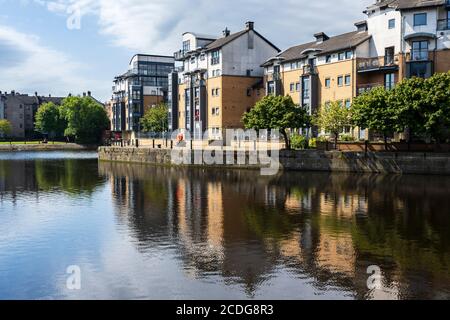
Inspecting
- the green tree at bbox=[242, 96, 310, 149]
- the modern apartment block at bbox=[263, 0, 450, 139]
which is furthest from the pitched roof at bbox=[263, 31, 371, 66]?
the green tree at bbox=[242, 96, 310, 149]

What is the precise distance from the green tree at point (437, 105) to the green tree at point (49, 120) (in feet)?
481

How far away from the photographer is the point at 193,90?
10306cm

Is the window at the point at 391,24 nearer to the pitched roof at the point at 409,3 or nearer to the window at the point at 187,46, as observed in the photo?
the pitched roof at the point at 409,3

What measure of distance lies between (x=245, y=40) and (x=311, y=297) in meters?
82.6

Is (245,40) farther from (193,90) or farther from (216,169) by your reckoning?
(216,169)

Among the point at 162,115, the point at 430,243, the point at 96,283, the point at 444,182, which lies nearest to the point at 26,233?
the point at 96,283

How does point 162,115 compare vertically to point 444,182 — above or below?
above

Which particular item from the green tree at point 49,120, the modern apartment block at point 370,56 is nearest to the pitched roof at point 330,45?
the modern apartment block at point 370,56

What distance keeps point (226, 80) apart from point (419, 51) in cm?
3850

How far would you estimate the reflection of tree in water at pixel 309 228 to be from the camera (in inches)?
829

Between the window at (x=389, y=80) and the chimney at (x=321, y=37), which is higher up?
the chimney at (x=321, y=37)

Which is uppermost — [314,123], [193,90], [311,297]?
[193,90]

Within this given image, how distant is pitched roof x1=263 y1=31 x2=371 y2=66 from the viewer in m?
72.9

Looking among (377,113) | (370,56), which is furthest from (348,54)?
(377,113)
